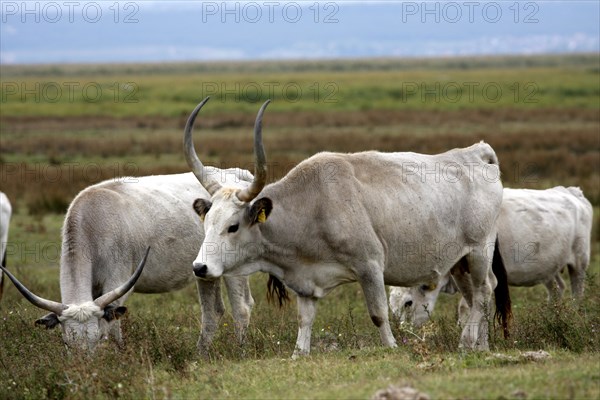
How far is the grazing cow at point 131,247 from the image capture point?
9234 mm

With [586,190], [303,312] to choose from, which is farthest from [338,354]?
[586,190]

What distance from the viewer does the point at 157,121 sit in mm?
45656

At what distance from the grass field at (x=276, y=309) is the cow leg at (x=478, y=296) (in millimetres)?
302

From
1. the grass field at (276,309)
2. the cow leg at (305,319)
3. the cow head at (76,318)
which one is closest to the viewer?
the grass field at (276,309)

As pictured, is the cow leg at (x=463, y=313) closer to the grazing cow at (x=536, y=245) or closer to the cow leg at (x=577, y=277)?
the grazing cow at (x=536, y=245)

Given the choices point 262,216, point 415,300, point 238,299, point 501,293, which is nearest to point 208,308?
point 238,299

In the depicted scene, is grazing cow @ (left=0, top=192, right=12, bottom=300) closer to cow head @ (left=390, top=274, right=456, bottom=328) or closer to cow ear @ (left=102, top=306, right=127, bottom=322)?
cow ear @ (left=102, top=306, right=127, bottom=322)

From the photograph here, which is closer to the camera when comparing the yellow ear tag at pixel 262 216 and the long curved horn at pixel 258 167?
the long curved horn at pixel 258 167

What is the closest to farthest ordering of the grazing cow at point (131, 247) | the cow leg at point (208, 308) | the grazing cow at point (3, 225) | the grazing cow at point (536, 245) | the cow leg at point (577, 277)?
the grazing cow at point (131, 247)
the cow leg at point (208, 308)
the grazing cow at point (536, 245)
the cow leg at point (577, 277)
the grazing cow at point (3, 225)

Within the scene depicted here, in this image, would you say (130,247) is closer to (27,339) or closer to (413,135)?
(27,339)

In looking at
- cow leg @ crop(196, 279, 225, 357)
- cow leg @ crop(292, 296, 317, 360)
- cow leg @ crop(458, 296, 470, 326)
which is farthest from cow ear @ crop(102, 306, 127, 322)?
cow leg @ crop(458, 296, 470, 326)

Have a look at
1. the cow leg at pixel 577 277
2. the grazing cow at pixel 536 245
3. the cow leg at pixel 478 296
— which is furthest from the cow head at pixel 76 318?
the cow leg at pixel 577 277

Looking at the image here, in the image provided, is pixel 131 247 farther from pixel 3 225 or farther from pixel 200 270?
pixel 3 225

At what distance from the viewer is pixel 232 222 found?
894 cm
